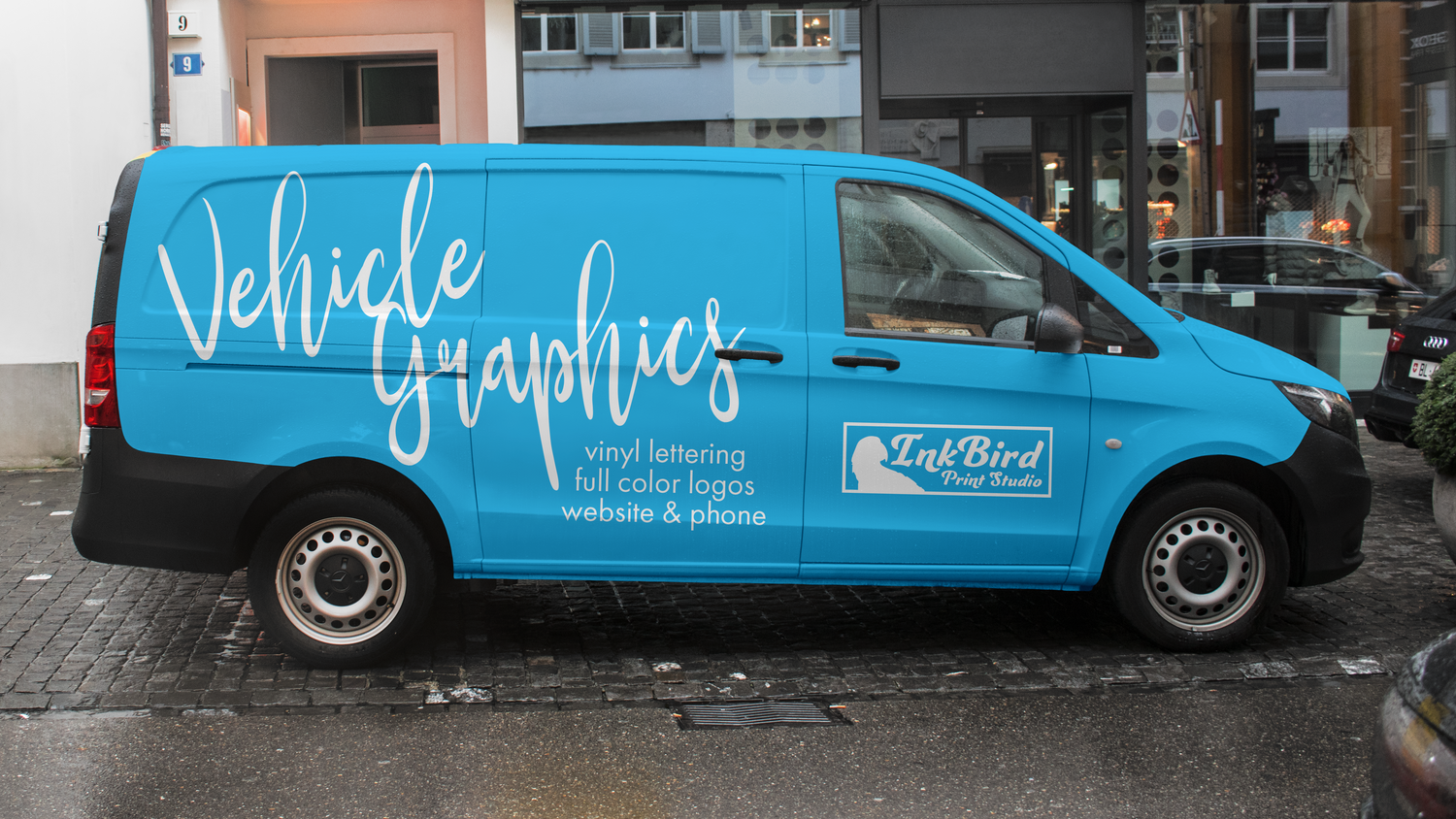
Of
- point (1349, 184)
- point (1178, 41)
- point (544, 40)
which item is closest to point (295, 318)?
point (544, 40)

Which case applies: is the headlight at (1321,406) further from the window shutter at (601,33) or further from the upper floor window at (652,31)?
the window shutter at (601,33)

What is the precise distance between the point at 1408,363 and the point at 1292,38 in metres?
4.86

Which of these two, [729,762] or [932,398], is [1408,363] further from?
[729,762]

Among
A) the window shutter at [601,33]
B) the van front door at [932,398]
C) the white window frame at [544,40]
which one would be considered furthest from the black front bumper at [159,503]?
the window shutter at [601,33]

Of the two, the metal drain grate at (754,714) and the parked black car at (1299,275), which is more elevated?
the parked black car at (1299,275)

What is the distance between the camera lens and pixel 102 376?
4.91m

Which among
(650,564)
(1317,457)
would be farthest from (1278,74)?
(650,564)

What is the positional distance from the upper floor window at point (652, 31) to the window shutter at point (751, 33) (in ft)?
1.57

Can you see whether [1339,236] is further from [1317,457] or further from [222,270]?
[222,270]

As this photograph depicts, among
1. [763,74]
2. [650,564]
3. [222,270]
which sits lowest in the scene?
[650,564]

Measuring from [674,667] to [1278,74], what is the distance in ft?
32.0

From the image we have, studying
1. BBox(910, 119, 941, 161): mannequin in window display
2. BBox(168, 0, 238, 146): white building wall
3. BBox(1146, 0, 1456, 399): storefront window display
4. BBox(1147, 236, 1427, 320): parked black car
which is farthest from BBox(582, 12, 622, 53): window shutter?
BBox(1147, 236, 1427, 320): parked black car

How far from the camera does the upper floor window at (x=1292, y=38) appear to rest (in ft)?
40.0

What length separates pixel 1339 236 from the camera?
483 inches
